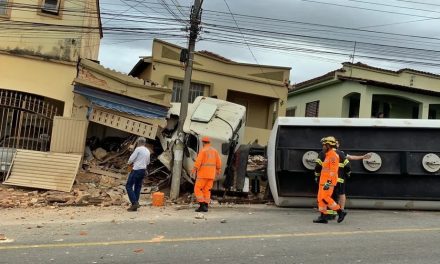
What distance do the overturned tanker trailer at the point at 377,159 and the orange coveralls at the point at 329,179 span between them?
1.73 meters

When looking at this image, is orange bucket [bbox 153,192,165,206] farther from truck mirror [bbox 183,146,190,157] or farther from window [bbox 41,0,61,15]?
window [bbox 41,0,61,15]

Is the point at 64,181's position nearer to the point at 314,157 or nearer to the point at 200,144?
the point at 200,144

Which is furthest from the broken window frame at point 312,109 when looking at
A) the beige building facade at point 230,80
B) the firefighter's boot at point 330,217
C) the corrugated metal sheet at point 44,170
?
the firefighter's boot at point 330,217

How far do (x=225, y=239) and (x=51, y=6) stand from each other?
1096cm

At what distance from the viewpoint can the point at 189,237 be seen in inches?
324

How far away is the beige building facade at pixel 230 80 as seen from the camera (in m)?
20.6

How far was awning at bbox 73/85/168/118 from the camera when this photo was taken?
1529 centimetres

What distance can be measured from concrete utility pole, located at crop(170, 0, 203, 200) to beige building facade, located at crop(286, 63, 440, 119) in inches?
447

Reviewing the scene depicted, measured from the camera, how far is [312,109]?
2827 centimetres

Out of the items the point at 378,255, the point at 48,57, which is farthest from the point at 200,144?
the point at 378,255

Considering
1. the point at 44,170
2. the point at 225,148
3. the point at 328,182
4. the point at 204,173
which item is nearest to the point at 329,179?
the point at 328,182

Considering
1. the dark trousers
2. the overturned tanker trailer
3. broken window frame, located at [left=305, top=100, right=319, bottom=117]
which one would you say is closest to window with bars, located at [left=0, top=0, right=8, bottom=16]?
the dark trousers

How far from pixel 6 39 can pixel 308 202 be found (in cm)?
998

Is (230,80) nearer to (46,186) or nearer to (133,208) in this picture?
(46,186)
